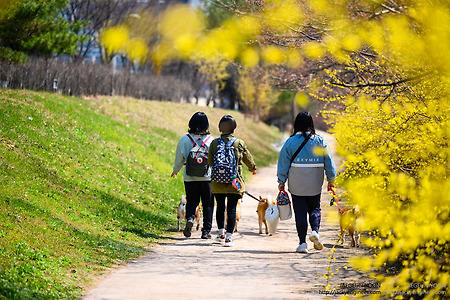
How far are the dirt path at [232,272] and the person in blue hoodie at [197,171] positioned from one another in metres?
0.39

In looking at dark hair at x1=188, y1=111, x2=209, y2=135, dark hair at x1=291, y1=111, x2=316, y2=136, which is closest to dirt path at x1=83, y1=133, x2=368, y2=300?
dark hair at x1=291, y1=111, x2=316, y2=136

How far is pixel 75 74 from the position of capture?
2428 centimetres

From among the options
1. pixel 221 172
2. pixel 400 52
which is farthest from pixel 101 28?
pixel 400 52

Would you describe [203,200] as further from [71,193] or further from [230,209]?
[71,193]

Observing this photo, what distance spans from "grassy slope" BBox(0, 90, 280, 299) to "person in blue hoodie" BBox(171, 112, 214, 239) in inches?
33.4

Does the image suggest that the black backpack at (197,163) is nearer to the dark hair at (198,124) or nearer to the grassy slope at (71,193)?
the dark hair at (198,124)

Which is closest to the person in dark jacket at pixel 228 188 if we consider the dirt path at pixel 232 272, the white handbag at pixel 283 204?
the dirt path at pixel 232 272

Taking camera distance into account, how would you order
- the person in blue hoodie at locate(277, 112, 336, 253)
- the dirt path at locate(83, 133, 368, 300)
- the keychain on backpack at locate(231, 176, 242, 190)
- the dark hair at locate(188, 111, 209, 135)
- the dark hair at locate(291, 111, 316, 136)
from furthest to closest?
1. the dark hair at locate(188, 111, 209, 135)
2. the keychain on backpack at locate(231, 176, 242, 190)
3. the dark hair at locate(291, 111, 316, 136)
4. the person in blue hoodie at locate(277, 112, 336, 253)
5. the dirt path at locate(83, 133, 368, 300)

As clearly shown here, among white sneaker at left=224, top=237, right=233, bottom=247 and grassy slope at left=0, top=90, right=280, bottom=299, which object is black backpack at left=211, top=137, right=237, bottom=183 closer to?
white sneaker at left=224, top=237, right=233, bottom=247

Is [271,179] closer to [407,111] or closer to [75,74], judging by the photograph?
[75,74]

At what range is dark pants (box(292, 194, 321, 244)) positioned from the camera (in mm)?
9625

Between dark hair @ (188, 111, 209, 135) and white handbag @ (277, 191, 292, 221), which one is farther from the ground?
dark hair @ (188, 111, 209, 135)

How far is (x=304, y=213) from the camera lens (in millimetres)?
9680

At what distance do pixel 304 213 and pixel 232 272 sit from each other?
1965 mm
